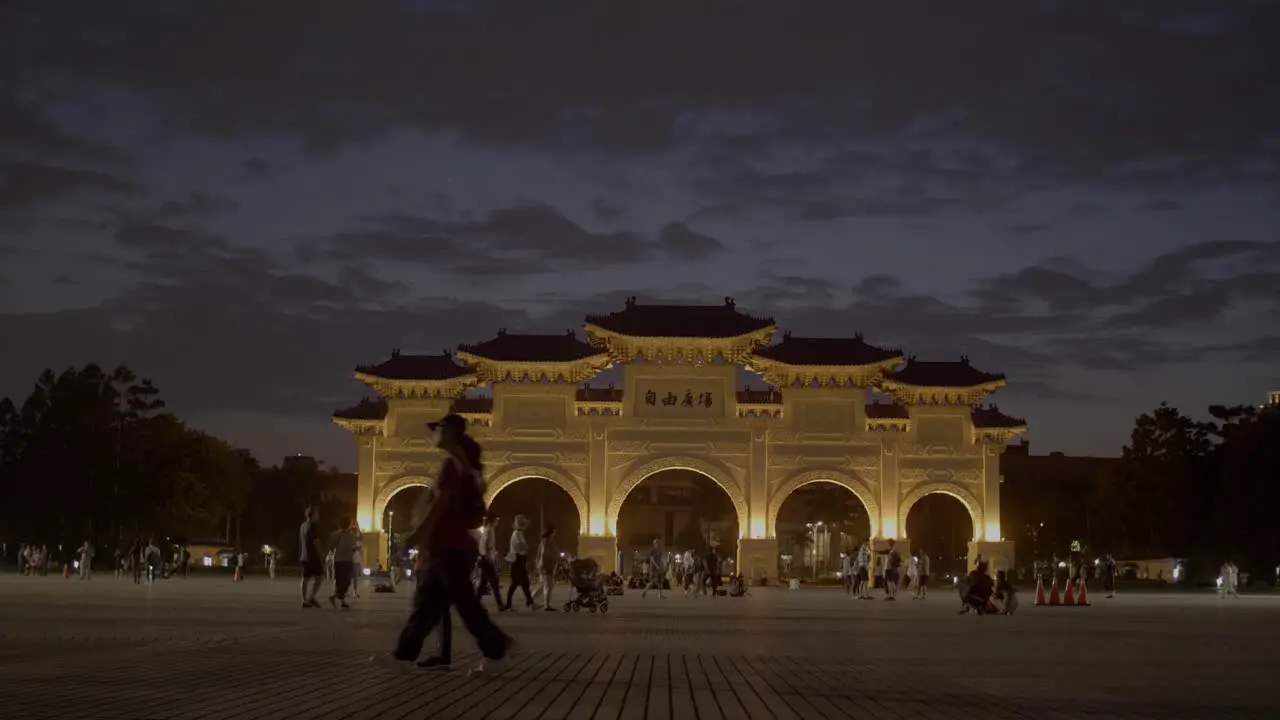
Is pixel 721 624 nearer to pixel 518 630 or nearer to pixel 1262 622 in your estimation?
pixel 518 630

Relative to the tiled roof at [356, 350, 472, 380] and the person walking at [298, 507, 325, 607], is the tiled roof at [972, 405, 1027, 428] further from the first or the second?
the person walking at [298, 507, 325, 607]

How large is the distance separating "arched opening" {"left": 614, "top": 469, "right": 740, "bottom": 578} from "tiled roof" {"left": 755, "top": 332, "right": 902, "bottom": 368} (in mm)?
23812

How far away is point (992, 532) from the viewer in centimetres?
5775

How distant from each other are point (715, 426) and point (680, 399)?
1.66 metres

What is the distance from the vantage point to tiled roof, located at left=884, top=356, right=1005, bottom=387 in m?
58.1

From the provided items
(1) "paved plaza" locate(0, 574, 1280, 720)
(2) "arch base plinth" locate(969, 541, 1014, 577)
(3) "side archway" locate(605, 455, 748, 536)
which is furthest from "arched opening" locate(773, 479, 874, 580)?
(1) "paved plaza" locate(0, 574, 1280, 720)

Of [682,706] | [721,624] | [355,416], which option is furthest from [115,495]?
[682,706]

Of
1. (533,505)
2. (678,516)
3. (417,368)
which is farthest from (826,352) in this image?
(678,516)

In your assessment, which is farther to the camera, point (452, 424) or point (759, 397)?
point (759, 397)

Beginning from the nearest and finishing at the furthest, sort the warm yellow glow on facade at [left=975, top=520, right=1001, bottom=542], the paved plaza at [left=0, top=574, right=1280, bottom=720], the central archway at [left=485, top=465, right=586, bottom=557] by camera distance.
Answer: the paved plaza at [left=0, top=574, right=1280, bottom=720]
the warm yellow glow on facade at [left=975, top=520, right=1001, bottom=542]
the central archway at [left=485, top=465, right=586, bottom=557]

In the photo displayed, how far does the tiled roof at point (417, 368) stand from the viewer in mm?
59062

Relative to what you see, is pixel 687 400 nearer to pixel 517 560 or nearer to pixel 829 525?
pixel 829 525

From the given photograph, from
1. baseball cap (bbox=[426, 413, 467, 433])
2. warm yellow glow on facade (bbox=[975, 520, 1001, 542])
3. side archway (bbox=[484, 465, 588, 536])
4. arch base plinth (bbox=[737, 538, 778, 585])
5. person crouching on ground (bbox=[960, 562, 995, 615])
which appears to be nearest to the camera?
baseball cap (bbox=[426, 413, 467, 433])

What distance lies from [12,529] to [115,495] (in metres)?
5.29
